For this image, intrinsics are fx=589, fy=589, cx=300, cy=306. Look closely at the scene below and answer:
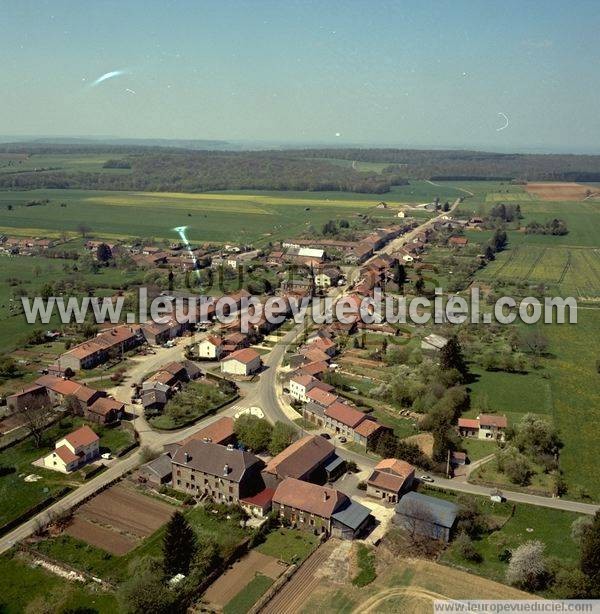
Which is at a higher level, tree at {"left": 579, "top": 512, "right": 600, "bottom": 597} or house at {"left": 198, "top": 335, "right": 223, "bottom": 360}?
house at {"left": 198, "top": 335, "right": 223, "bottom": 360}

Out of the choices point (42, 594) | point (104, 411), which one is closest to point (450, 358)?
point (104, 411)

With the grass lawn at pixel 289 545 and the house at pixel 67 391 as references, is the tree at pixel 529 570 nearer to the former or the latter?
the grass lawn at pixel 289 545

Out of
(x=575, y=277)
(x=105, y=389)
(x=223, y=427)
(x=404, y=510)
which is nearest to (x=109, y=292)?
(x=105, y=389)

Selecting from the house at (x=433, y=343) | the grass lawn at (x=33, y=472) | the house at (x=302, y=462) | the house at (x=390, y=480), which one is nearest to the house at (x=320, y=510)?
the house at (x=302, y=462)

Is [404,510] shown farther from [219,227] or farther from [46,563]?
[219,227]

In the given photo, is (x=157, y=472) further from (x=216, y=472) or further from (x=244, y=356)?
(x=244, y=356)

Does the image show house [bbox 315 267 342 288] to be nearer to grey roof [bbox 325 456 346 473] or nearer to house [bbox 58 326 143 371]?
house [bbox 58 326 143 371]

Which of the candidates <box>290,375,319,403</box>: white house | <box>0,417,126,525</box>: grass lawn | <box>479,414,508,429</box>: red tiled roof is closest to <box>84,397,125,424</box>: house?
<box>0,417,126,525</box>: grass lawn
